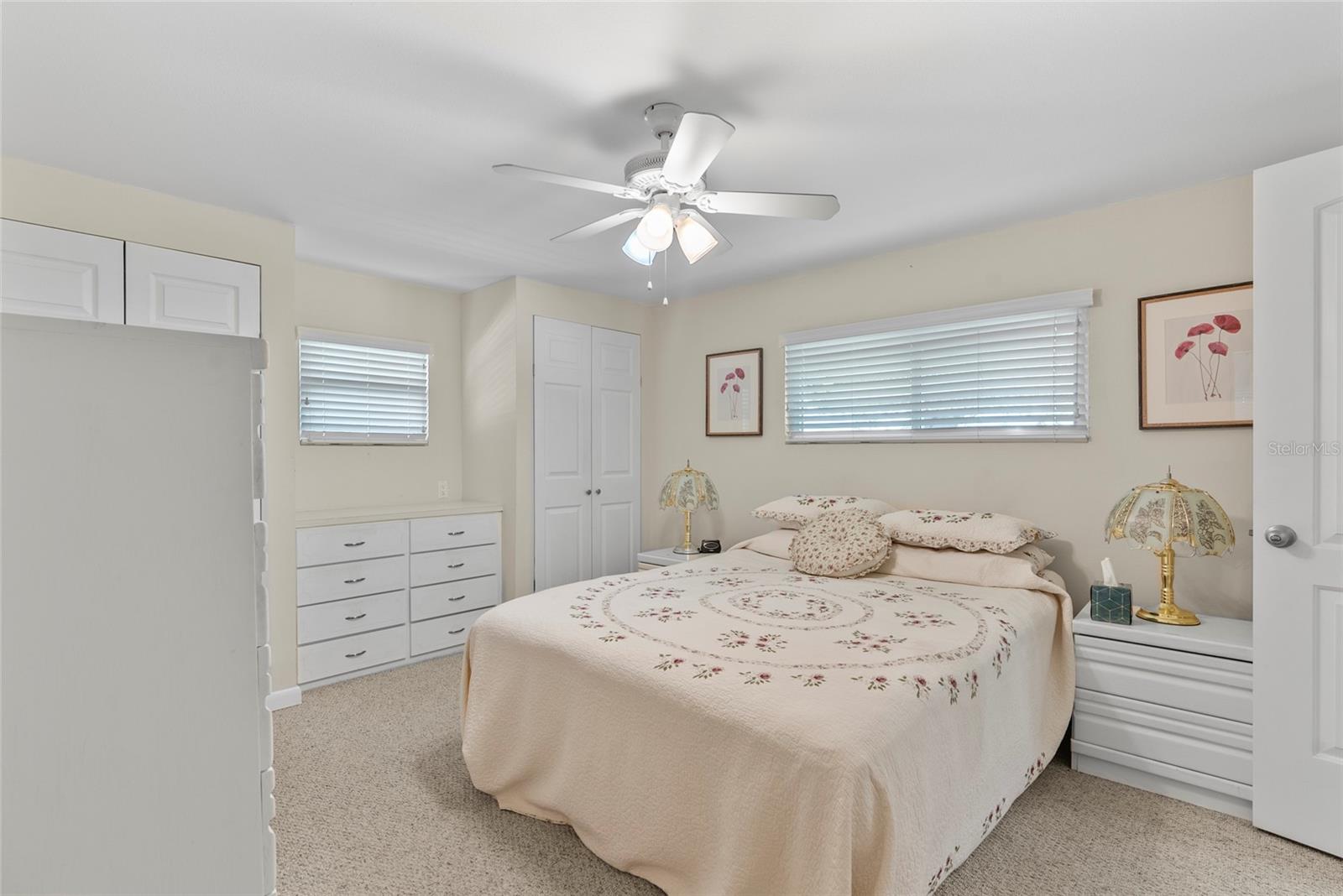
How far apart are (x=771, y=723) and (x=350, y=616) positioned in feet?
9.43

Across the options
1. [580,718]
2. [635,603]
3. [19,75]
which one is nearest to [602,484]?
[635,603]

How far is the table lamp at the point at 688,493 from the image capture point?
4.20 meters

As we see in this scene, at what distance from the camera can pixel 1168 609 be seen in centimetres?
251

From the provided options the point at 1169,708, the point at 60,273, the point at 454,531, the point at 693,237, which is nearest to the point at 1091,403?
the point at 1169,708

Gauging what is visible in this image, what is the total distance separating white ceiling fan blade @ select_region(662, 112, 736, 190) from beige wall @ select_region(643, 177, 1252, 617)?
208 centimetres

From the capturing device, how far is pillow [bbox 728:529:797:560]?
348 centimetres

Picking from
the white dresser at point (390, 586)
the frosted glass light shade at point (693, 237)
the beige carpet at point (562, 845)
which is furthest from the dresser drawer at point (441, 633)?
the frosted glass light shade at point (693, 237)

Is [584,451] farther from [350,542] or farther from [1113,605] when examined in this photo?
[1113,605]

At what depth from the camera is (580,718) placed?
197 centimetres

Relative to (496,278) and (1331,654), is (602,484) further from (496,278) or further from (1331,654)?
(1331,654)

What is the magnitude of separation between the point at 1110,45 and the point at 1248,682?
2.09 meters

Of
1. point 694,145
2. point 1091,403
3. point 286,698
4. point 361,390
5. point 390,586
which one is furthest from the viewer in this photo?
point 361,390

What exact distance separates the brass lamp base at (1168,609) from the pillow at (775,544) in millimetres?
1526

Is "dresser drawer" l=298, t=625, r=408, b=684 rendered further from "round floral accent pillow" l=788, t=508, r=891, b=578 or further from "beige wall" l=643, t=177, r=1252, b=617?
"round floral accent pillow" l=788, t=508, r=891, b=578
